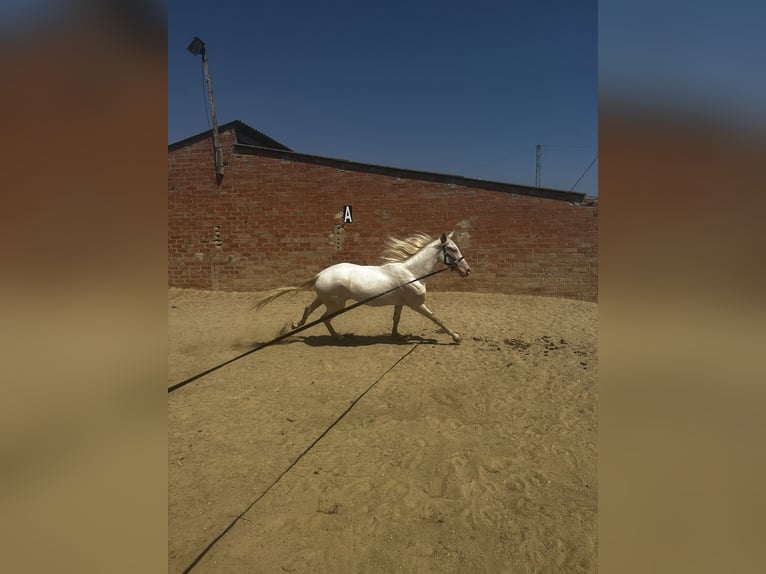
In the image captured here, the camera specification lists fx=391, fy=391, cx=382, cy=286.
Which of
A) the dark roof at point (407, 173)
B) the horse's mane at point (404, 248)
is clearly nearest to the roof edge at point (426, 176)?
the dark roof at point (407, 173)

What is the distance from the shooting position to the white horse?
18.6 feet

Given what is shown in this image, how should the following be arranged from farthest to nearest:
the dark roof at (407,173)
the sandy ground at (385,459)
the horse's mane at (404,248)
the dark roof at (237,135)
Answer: the dark roof at (237,135)
the dark roof at (407,173)
the horse's mane at (404,248)
the sandy ground at (385,459)

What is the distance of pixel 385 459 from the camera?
9.03 feet

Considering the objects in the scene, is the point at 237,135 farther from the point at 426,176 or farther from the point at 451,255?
the point at 451,255

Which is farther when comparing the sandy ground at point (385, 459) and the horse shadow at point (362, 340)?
the horse shadow at point (362, 340)

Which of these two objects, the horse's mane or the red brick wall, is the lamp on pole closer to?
the red brick wall

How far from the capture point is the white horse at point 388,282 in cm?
568

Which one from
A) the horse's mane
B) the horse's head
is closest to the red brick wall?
the horse's mane

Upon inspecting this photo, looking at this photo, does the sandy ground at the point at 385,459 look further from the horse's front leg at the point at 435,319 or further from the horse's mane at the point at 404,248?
the horse's mane at the point at 404,248

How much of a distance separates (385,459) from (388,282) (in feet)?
10.6

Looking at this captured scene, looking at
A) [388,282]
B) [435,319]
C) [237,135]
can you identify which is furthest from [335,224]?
[435,319]

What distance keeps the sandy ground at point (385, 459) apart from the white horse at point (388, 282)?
2.12 feet

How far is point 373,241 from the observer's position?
33.8 feet
